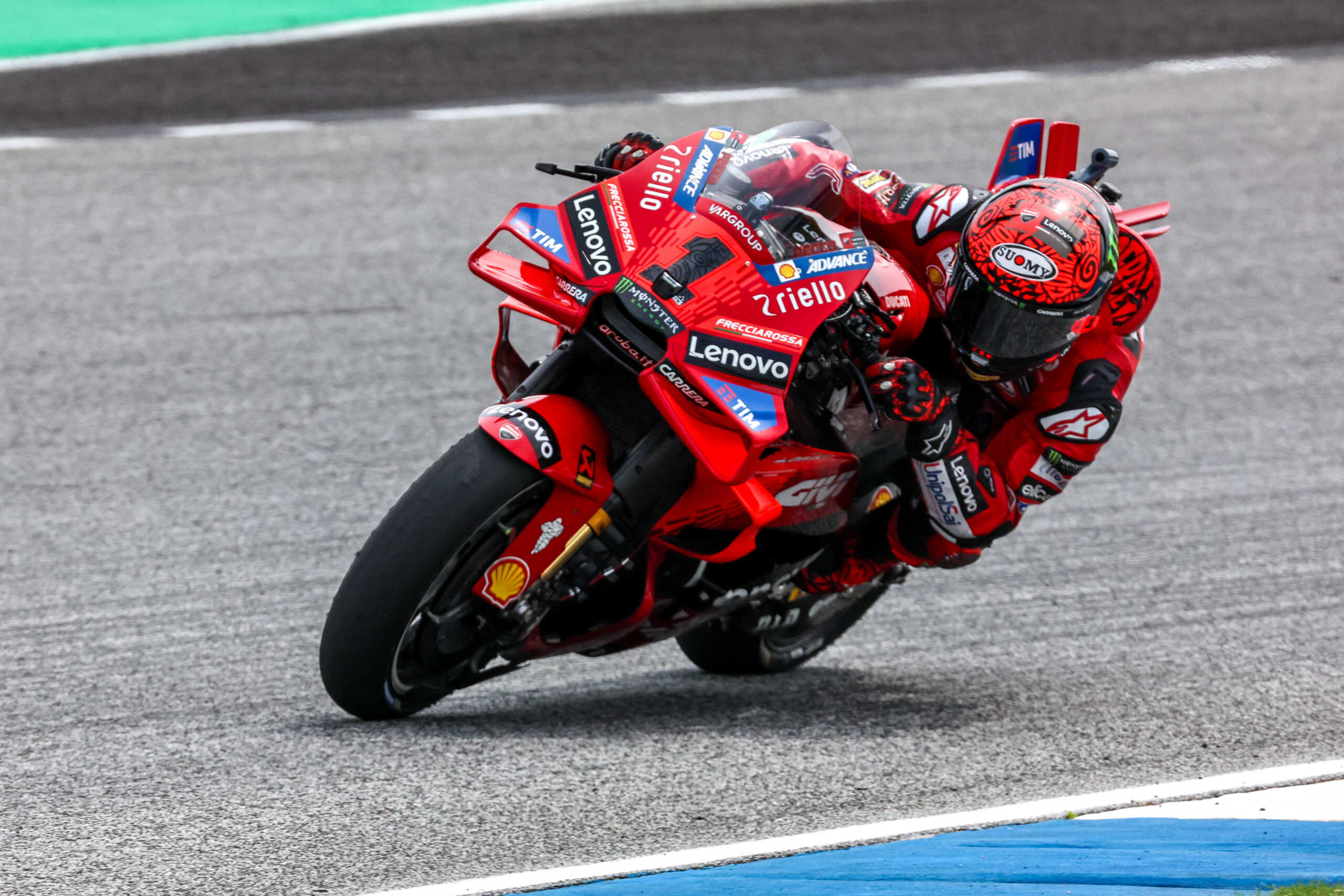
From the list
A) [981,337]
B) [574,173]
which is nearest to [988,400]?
[981,337]

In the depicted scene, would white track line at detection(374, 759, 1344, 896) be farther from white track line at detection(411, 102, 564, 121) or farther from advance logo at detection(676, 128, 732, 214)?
white track line at detection(411, 102, 564, 121)

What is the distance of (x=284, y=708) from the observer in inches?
153

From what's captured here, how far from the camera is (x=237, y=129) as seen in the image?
9305mm

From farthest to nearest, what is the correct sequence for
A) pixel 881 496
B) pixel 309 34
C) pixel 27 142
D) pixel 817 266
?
1. pixel 309 34
2. pixel 27 142
3. pixel 881 496
4. pixel 817 266

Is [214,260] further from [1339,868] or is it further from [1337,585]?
[1339,868]

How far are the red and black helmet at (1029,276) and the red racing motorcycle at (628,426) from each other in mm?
188

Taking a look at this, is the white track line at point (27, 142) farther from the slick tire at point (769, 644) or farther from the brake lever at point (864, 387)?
the brake lever at point (864, 387)

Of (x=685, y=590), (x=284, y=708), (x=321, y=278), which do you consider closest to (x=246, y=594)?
(x=284, y=708)

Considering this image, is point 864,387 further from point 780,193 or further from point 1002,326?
point 780,193

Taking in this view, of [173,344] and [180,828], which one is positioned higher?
[180,828]

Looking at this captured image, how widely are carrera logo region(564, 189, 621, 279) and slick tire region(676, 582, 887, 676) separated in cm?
145

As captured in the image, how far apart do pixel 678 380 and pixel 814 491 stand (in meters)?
0.73

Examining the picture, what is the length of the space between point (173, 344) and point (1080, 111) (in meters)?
6.53

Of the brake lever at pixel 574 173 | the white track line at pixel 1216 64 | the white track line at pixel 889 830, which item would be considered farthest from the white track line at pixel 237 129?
the white track line at pixel 889 830
